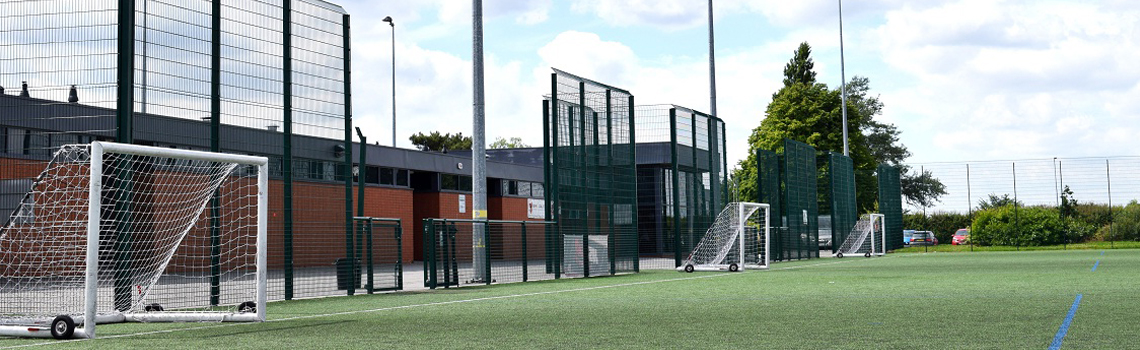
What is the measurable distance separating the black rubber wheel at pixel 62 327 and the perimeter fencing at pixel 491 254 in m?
7.35

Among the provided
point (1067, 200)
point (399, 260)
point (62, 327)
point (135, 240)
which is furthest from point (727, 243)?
point (1067, 200)

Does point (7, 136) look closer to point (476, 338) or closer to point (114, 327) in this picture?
point (114, 327)

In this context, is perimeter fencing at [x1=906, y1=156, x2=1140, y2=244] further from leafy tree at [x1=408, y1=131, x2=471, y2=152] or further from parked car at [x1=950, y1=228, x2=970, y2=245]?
leafy tree at [x1=408, y1=131, x2=471, y2=152]

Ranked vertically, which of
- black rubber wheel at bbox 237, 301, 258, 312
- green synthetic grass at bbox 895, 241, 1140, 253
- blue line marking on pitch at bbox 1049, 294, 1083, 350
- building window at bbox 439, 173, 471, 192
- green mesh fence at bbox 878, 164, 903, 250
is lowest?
green synthetic grass at bbox 895, 241, 1140, 253

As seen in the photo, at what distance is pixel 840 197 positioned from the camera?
32.4 meters

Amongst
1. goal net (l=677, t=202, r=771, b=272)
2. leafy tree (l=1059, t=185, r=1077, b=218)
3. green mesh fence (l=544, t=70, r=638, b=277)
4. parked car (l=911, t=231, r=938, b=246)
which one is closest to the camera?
green mesh fence (l=544, t=70, r=638, b=277)

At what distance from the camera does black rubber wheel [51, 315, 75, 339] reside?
7.58 m

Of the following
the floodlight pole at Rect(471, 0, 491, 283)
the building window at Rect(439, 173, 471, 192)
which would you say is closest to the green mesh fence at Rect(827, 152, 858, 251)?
the building window at Rect(439, 173, 471, 192)

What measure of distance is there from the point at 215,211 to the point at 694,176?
42.4 ft

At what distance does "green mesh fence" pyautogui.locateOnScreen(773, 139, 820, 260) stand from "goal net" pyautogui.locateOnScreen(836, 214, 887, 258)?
7.44 ft

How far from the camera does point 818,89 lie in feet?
182

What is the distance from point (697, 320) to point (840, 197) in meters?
24.9

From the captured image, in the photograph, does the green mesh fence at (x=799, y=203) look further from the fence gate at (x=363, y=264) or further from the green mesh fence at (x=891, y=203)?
the fence gate at (x=363, y=264)

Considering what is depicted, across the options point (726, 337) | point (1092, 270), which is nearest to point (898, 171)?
point (1092, 270)
